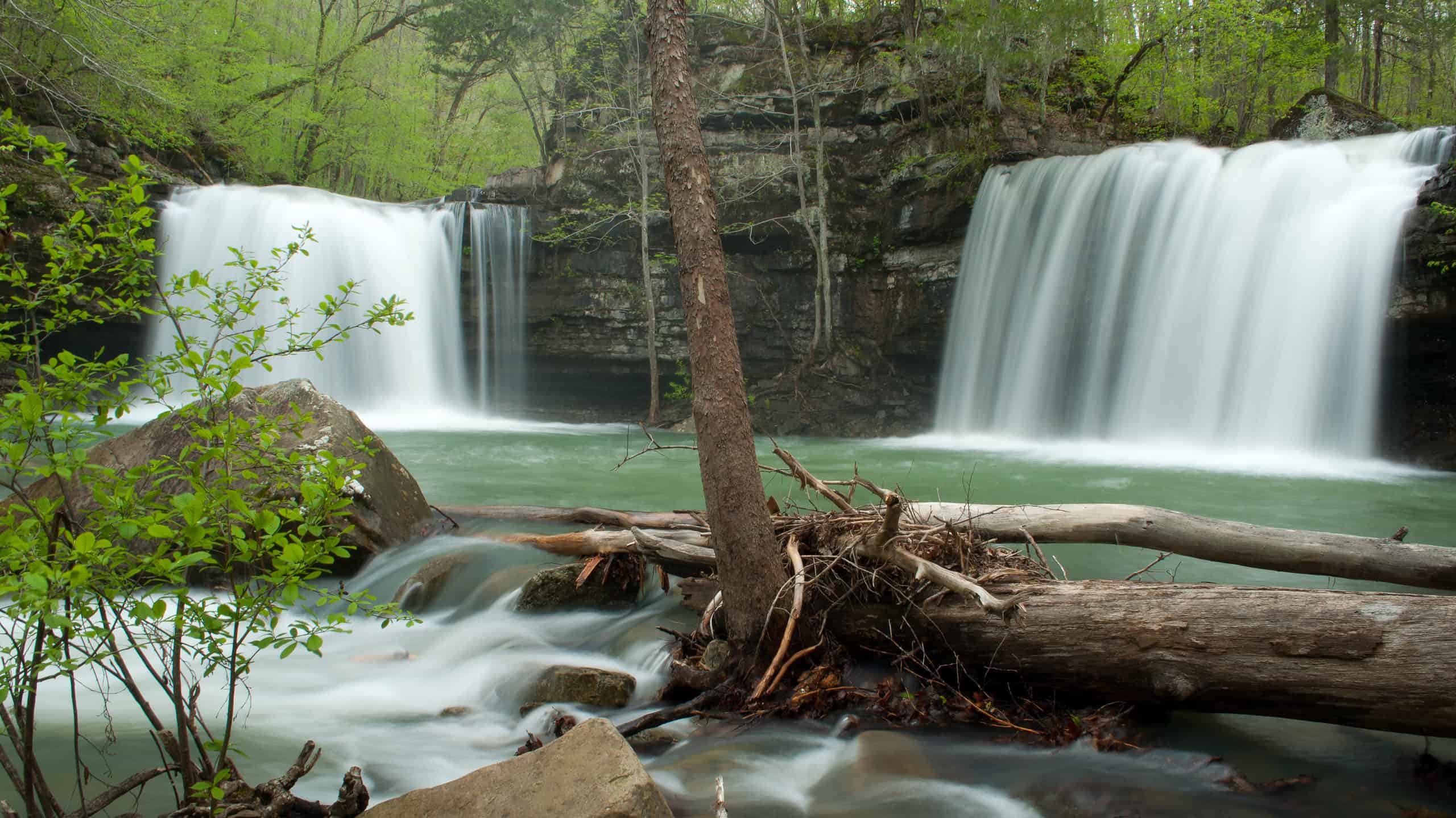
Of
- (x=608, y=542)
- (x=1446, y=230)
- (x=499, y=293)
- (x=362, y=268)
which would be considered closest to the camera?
(x=608, y=542)

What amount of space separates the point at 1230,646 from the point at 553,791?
8.99 ft

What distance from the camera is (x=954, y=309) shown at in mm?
17750

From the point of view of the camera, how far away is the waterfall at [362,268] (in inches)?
722

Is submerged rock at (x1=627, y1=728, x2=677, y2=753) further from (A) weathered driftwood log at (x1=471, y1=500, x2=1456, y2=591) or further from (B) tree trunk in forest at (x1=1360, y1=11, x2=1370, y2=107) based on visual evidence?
(B) tree trunk in forest at (x1=1360, y1=11, x2=1370, y2=107)

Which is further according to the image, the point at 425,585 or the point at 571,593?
the point at 425,585

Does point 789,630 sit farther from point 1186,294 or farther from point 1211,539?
point 1186,294

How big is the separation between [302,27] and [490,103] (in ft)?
22.1

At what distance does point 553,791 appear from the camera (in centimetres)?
275

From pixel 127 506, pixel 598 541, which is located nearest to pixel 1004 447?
pixel 598 541

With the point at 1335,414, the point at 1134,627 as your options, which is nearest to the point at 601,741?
the point at 1134,627

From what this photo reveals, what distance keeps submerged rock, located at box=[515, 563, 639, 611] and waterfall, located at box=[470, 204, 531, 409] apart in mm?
15428

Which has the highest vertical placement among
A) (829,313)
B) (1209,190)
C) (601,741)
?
(1209,190)

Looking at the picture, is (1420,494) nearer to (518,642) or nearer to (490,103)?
(518,642)

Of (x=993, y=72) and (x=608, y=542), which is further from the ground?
(x=993, y=72)
